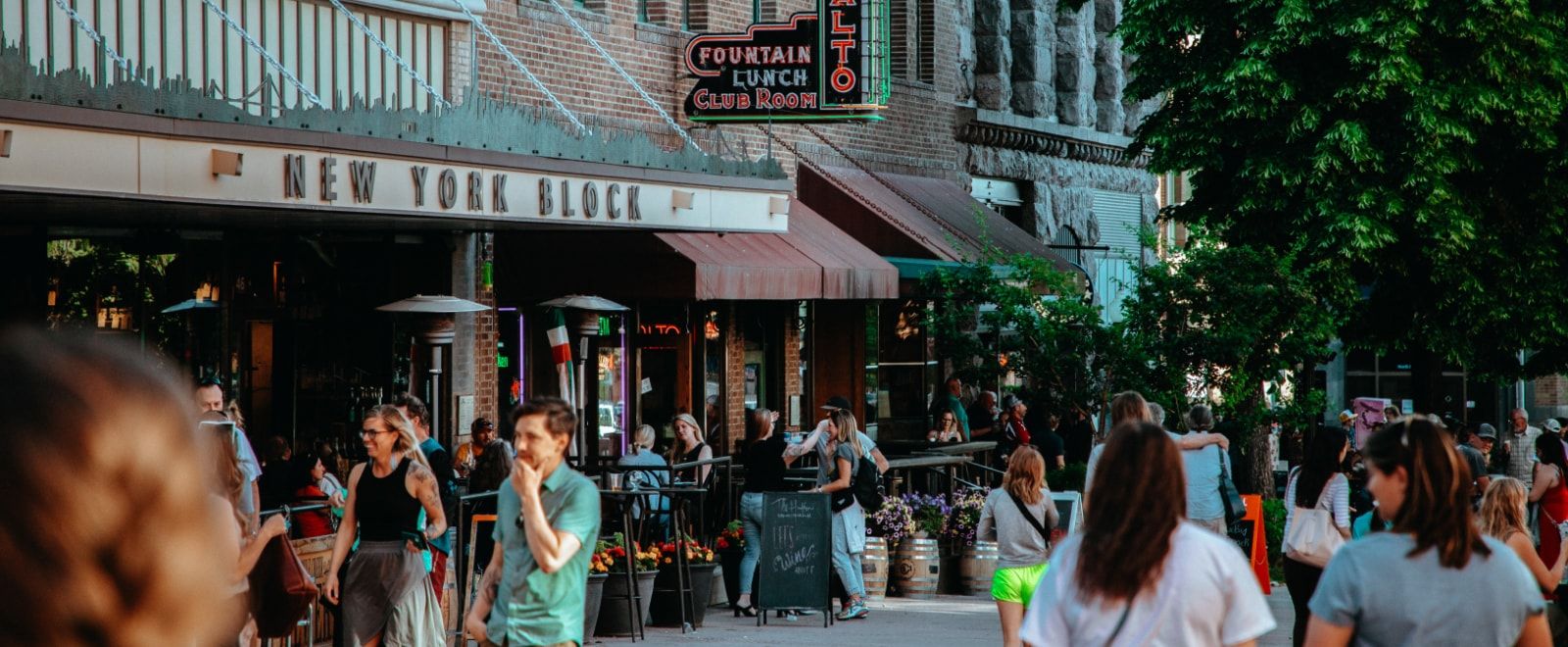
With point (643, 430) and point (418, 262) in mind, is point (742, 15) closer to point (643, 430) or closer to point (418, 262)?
point (418, 262)

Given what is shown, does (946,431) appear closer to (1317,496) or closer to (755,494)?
(755,494)

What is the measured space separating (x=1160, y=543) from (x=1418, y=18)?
756 inches

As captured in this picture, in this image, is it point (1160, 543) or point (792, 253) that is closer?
point (1160, 543)

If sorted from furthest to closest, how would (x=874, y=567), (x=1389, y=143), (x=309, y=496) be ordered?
(x=1389, y=143) < (x=874, y=567) < (x=309, y=496)

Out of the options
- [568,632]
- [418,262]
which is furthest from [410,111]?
[568,632]

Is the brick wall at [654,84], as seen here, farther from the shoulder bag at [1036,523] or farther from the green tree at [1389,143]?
the shoulder bag at [1036,523]

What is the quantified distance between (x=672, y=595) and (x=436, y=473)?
3.09 metres

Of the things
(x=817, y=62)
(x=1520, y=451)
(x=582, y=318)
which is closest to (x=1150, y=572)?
(x=582, y=318)

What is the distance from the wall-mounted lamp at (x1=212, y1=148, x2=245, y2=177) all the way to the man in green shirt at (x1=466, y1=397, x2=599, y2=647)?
5125 millimetres

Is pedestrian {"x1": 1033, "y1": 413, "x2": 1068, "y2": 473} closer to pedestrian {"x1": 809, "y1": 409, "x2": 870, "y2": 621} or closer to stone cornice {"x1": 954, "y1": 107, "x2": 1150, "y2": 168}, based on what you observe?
pedestrian {"x1": 809, "y1": 409, "x2": 870, "y2": 621}

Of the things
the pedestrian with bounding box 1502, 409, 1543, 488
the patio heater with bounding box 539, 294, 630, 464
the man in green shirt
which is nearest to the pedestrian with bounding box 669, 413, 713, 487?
the patio heater with bounding box 539, 294, 630, 464

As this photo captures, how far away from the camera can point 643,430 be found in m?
15.9

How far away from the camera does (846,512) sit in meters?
14.0

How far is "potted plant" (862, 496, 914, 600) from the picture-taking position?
620 inches
